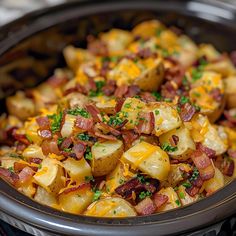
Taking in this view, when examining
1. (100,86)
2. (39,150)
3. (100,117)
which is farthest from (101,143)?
(100,86)

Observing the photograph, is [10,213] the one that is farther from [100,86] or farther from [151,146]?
[100,86]

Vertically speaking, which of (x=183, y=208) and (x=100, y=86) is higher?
(x=100, y=86)

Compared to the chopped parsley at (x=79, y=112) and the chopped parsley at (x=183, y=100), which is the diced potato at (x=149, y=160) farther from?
the chopped parsley at (x=183, y=100)

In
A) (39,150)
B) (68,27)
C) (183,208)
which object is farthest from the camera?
(68,27)

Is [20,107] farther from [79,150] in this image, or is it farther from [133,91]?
[79,150]

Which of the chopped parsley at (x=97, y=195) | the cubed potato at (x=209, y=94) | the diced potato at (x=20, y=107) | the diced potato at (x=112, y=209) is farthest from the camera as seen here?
the diced potato at (x=20, y=107)

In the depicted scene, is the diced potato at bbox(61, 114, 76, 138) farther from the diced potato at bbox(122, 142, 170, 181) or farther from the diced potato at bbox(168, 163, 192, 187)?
the diced potato at bbox(168, 163, 192, 187)

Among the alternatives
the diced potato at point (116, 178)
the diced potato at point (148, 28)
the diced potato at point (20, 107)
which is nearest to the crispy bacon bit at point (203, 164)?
the diced potato at point (116, 178)
